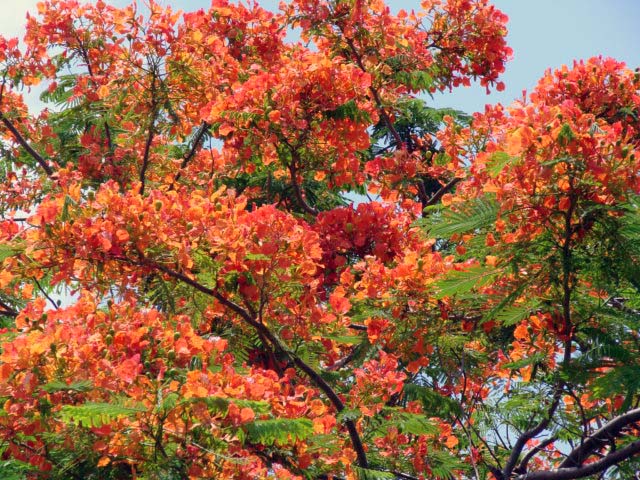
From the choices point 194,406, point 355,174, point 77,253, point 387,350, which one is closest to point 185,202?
point 77,253

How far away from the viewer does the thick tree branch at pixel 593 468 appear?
438 centimetres

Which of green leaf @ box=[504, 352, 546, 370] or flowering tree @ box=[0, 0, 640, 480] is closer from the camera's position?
flowering tree @ box=[0, 0, 640, 480]

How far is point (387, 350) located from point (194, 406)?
2349 mm

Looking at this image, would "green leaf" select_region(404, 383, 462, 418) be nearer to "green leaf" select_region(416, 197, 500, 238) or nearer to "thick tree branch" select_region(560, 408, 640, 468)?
"thick tree branch" select_region(560, 408, 640, 468)

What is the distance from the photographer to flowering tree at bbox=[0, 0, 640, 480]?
3.17m

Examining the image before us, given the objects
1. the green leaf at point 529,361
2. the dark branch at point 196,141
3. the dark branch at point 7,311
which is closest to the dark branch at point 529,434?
the green leaf at point 529,361

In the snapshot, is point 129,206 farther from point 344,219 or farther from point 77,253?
point 344,219

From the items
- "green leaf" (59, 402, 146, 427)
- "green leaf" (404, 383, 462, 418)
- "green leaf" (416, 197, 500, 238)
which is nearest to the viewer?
"green leaf" (59, 402, 146, 427)

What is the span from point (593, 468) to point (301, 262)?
1.93 metres

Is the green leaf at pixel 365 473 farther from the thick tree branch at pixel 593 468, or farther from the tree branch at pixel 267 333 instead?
the thick tree branch at pixel 593 468

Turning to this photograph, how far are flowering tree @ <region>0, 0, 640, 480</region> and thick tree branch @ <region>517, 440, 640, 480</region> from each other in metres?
0.01

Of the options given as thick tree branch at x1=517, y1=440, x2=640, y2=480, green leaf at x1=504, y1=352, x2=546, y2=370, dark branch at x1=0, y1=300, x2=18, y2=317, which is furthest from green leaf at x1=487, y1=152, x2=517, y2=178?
dark branch at x1=0, y1=300, x2=18, y2=317

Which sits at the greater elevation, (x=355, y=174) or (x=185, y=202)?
(x=355, y=174)

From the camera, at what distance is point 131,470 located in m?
3.14
